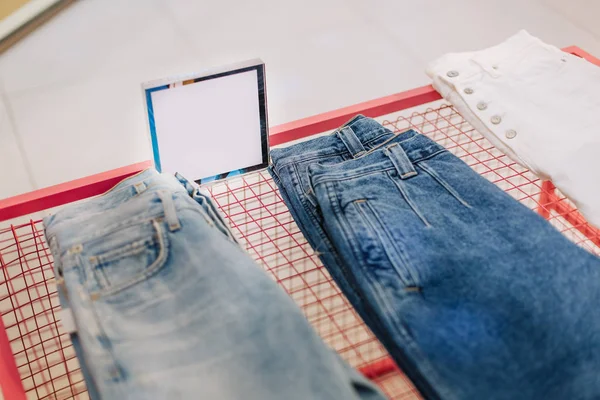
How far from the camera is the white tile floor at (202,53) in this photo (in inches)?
77.2

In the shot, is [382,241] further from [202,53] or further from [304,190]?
[202,53]

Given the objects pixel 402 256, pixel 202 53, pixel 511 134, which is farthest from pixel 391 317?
pixel 202 53

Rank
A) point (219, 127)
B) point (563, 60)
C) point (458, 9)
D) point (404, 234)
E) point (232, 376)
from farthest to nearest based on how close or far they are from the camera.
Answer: point (458, 9), point (563, 60), point (219, 127), point (404, 234), point (232, 376)

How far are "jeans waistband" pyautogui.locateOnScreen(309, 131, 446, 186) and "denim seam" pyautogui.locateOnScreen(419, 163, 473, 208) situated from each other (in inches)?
0.7

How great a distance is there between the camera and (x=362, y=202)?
35.3 inches

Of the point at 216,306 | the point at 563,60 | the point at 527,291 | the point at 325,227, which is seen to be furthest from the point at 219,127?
the point at 563,60

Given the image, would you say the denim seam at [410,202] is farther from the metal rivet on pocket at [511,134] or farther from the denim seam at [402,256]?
the metal rivet on pocket at [511,134]

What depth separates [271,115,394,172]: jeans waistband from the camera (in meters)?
1.02

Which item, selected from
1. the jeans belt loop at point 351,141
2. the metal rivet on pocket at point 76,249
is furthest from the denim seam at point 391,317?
the metal rivet on pocket at point 76,249

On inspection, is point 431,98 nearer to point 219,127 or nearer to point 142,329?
point 219,127

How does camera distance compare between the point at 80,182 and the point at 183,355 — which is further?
the point at 80,182

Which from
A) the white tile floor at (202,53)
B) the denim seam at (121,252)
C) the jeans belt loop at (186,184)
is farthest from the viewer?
the white tile floor at (202,53)

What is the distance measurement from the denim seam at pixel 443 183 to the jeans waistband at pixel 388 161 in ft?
0.05

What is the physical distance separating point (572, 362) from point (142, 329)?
0.50 metres
